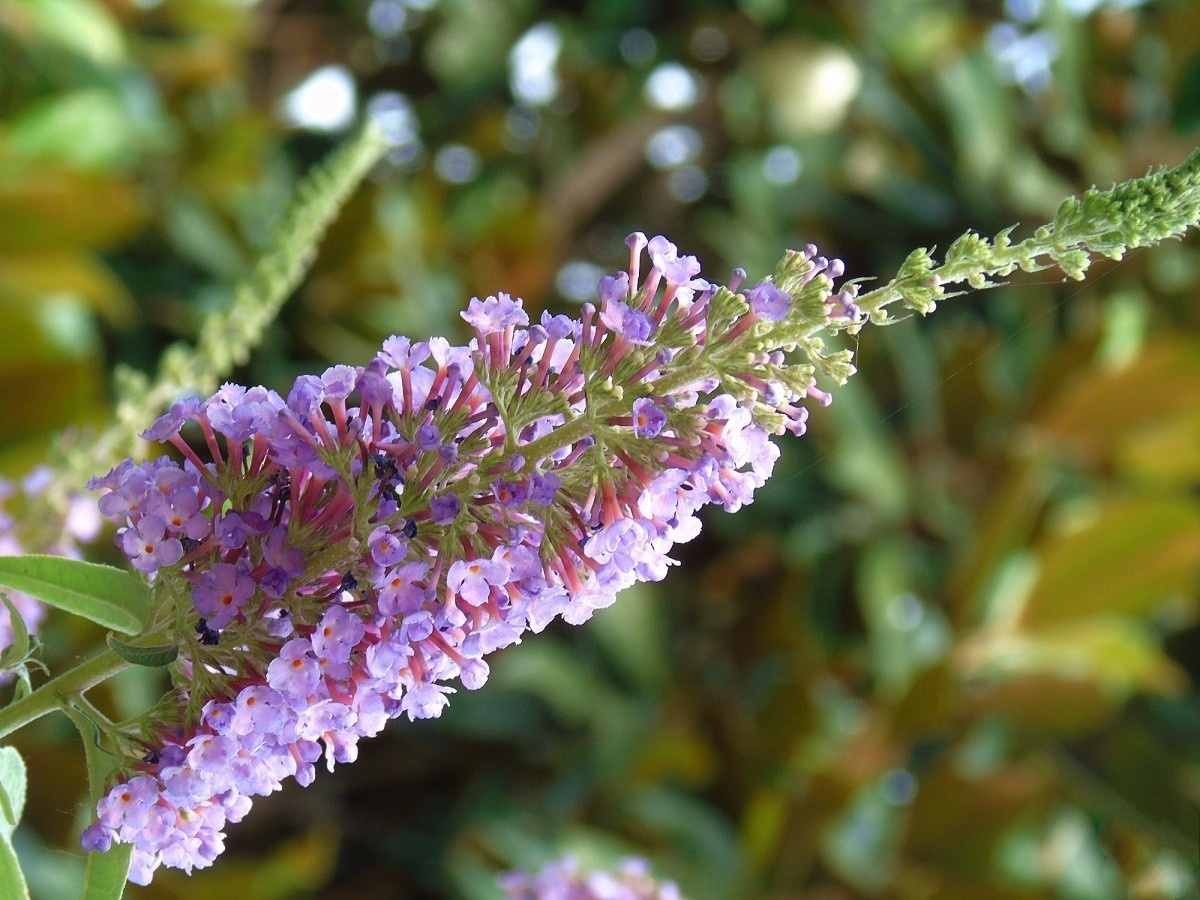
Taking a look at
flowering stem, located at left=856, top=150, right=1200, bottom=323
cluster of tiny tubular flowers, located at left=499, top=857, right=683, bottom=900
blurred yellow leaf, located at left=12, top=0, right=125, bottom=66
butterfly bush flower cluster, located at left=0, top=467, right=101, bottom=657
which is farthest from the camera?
blurred yellow leaf, located at left=12, top=0, right=125, bottom=66

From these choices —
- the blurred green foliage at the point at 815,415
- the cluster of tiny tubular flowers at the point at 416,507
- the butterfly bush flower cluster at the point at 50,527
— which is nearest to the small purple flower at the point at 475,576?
the cluster of tiny tubular flowers at the point at 416,507

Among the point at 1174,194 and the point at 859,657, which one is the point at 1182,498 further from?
the point at 1174,194

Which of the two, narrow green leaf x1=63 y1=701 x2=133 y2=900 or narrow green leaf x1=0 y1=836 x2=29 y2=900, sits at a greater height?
narrow green leaf x1=63 y1=701 x2=133 y2=900

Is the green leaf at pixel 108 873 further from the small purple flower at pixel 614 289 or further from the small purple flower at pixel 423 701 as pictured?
the small purple flower at pixel 614 289

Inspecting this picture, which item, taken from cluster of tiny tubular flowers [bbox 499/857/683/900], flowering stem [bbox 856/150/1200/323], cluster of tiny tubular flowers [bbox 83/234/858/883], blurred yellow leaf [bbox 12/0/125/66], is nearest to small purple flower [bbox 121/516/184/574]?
cluster of tiny tubular flowers [bbox 83/234/858/883]

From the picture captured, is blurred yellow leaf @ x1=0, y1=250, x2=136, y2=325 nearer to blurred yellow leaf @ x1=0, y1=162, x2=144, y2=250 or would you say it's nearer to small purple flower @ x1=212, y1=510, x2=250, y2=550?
blurred yellow leaf @ x1=0, y1=162, x2=144, y2=250
